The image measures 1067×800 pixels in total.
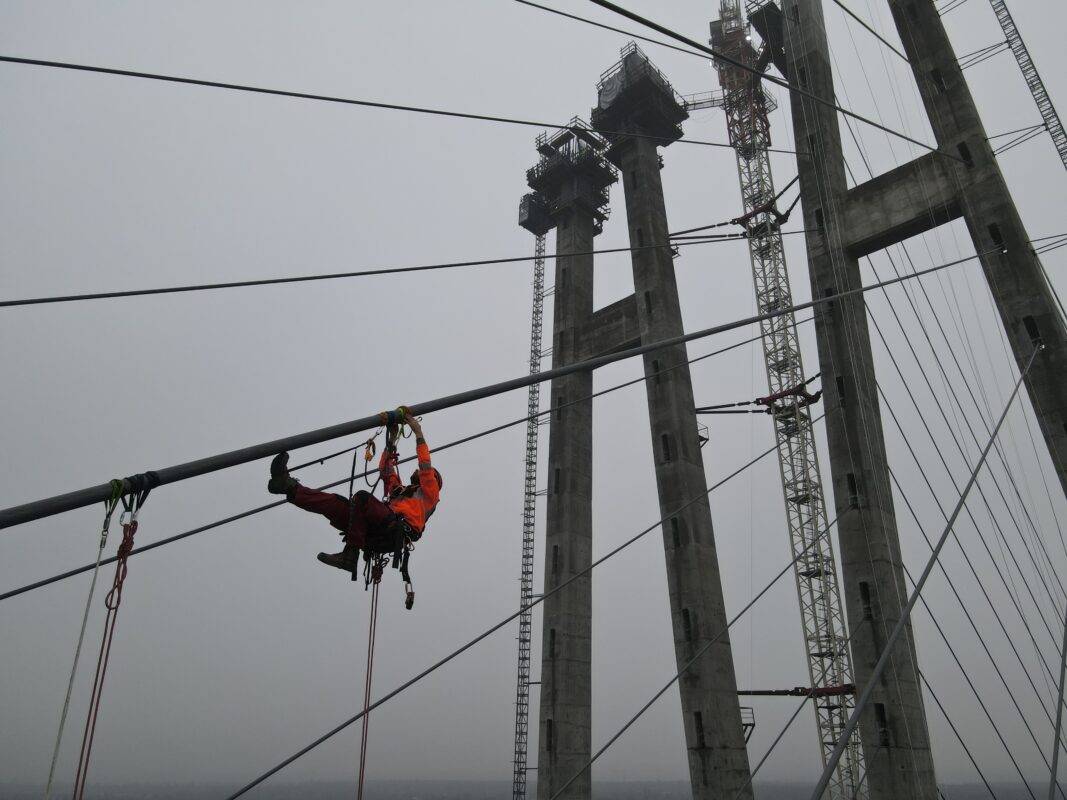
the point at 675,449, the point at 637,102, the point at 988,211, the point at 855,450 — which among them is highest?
the point at 637,102

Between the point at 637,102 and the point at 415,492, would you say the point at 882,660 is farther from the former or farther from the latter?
the point at 637,102

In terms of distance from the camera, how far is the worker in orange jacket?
5577 mm

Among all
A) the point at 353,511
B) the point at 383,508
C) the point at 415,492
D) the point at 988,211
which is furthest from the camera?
the point at 988,211

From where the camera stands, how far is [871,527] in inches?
547

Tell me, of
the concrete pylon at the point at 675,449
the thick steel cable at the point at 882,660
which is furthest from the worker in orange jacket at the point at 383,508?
the concrete pylon at the point at 675,449

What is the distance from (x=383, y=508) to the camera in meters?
5.86

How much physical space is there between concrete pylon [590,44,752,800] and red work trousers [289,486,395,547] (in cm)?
1165

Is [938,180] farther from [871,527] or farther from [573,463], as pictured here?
[573,463]

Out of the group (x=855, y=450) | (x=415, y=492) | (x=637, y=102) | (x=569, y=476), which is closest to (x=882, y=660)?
(x=415, y=492)

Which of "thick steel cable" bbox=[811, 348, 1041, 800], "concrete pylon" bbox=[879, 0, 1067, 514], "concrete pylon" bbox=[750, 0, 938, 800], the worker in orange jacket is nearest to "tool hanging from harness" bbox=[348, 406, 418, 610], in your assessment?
the worker in orange jacket

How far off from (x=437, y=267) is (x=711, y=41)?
1616 inches

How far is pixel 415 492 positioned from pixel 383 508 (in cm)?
46

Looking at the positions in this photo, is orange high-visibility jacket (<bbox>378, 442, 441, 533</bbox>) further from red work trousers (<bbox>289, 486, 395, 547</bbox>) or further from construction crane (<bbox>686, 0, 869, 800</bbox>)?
construction crane (<bbox>686, 0, 869, 800</bbox>)

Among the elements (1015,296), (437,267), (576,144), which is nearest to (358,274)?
(437,267)
